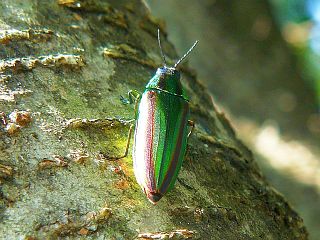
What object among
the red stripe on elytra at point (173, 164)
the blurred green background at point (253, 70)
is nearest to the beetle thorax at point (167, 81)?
the red stripe on elytra at point (173, 164)

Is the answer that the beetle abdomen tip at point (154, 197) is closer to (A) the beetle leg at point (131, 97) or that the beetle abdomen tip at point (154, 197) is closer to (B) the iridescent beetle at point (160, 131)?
(B) the iridescent beetle at point (160, 131)

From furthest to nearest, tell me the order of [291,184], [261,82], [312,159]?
1. [261,82]
2. [312,159]
3. [291,184]

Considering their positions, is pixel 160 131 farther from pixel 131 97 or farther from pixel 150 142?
pixel 131 97

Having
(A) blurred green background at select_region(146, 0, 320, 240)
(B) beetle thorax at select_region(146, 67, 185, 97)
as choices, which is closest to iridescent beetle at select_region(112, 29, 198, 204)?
(B) beetle thorax at select_region(146, 67, 185, 97)

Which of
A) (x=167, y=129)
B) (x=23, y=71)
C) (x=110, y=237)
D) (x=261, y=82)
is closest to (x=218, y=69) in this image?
(x=261, y=82)

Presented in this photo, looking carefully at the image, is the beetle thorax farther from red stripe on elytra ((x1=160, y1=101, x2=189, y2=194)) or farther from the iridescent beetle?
red stripe on elytra ((x1=160, y1=101, x2=189, y2=194))

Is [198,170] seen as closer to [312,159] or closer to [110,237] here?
[110,237]

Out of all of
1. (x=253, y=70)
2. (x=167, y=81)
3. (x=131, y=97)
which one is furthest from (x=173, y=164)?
(x=253, y=70)
